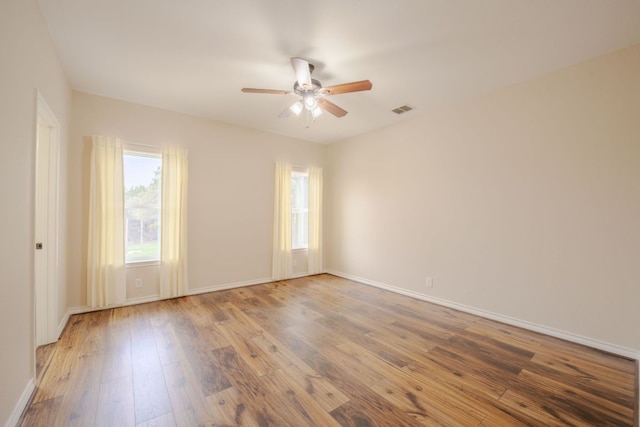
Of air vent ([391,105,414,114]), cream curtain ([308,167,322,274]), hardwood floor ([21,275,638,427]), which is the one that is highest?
air vent ([391,105,414,114])

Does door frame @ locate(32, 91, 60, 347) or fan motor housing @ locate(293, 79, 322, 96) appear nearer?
door frame @ locate(32, 91, 60, 347)

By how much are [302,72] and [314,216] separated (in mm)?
3260

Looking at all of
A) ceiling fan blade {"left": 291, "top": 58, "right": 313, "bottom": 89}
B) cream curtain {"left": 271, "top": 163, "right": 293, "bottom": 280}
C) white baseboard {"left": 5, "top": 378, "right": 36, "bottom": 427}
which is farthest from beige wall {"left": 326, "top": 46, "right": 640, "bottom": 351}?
white baseboard {"left": 5, "top": 378, "right": 36, "bottom": 427}

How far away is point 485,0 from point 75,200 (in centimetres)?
462

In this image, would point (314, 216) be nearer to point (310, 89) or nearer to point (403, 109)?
point (403, 109)

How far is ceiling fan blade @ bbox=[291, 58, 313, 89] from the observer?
7.36ft

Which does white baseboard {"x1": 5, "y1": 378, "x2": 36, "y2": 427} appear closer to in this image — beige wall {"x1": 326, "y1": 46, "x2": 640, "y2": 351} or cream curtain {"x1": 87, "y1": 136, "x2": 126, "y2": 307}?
cream curtain {"x1": 87, "y1": 136, "x2": 126, "y2": 307}

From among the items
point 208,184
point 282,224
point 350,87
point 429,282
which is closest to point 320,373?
point 429,282

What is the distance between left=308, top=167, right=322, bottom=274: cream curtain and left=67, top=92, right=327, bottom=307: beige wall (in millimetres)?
324

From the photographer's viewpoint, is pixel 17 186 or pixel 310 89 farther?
pixel 310 89

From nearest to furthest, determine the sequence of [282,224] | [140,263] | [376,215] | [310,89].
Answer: [310,89]
[140,263]
[376,215]
[282,224]

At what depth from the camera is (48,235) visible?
240 centimetres

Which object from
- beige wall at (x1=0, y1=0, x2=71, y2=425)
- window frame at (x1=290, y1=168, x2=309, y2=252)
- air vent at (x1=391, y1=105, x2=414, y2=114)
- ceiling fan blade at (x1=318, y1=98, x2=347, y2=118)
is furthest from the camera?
window frame at (x1=290, y1=168, x2=309, y2=252)

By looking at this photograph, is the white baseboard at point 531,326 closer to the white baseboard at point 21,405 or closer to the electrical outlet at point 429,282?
the electrical outlet at point 429,282
